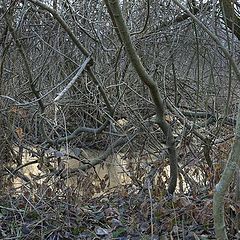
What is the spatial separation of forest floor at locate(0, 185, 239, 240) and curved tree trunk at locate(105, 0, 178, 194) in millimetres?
337

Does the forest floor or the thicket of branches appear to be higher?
the thicket of branches

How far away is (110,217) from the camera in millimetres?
3980

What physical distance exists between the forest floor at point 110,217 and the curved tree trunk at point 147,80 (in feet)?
1.10

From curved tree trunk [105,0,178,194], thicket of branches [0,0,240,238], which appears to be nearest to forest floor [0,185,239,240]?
curved tree trunk [105,0,178,194]

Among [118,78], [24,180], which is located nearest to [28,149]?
[24,180]

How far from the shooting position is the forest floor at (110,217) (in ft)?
11.8

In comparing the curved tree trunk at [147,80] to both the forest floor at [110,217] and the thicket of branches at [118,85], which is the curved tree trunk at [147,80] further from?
the forest floor at [110,217]

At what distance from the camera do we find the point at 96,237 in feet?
12.1

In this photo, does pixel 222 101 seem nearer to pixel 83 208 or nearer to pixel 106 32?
pixel 106 32

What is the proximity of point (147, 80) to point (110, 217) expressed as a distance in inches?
43.4

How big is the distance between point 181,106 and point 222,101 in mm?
488

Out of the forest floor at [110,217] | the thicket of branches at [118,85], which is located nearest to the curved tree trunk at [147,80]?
the thicket of branches at [118,85]

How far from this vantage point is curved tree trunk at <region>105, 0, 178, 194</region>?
3311 millimetres

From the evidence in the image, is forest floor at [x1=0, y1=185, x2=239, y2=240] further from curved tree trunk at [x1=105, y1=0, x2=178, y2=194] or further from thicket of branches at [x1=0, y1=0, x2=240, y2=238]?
thicket of branches at [x1=0, y1=0, x2=240, y2=238]
